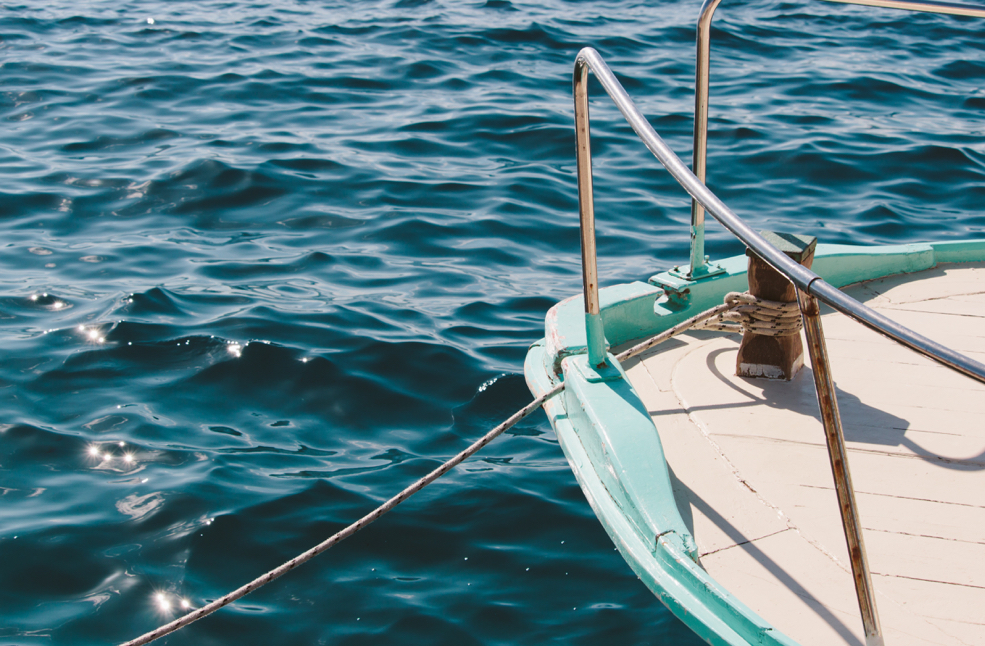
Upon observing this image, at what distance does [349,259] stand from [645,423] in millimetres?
2743

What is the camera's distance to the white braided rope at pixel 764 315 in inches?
95.6

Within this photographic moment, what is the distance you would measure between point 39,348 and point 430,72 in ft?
16.1

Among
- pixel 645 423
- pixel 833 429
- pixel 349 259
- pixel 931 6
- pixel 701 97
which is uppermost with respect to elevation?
pixel 931 6

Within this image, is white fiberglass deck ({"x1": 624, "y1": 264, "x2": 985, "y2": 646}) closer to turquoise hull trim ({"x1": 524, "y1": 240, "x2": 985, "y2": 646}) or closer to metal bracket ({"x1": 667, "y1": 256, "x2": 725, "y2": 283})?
turquoise hull trim ({"x1": 524, "y1": 240, "x2": 985, "y2": 646})

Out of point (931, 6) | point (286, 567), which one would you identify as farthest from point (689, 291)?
point (286, 567)

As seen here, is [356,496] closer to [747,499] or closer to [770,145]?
[747,499]

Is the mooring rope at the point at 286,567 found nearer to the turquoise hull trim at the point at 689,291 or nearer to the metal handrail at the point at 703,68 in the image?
the turquoise hull trim at the point at 689,291

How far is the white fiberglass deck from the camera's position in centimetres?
173

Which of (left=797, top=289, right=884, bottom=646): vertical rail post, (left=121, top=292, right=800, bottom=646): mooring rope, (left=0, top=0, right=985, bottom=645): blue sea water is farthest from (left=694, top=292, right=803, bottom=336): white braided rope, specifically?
(left=797, top=289, right=884, bottom=646): vertical rail post

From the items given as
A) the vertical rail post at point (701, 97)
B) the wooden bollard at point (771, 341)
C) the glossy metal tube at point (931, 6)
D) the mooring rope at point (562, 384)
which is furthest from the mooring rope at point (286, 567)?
the glossy metal tube at point (931, 6)

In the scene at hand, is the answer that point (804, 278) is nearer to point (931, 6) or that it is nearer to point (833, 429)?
point (833, 429)

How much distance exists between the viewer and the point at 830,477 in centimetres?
206

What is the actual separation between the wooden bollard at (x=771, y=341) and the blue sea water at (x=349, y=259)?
70 centimetres

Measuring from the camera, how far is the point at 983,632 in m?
1.65
